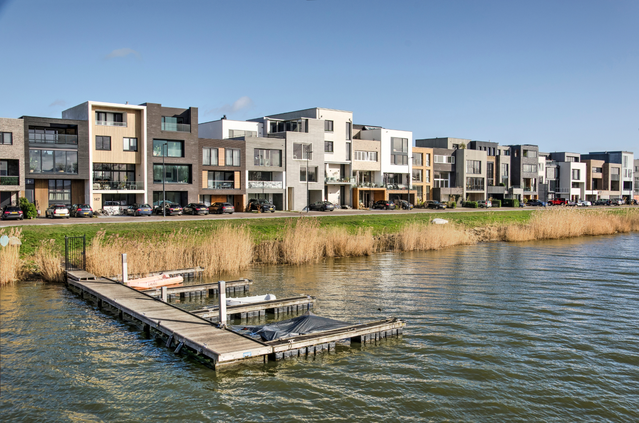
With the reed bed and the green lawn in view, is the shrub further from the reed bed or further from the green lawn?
the reed bed

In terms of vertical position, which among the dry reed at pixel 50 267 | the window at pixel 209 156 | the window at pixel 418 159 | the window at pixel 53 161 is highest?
the window at pixel 418 159

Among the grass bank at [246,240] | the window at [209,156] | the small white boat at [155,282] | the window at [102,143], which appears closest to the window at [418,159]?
the window at [209,156]

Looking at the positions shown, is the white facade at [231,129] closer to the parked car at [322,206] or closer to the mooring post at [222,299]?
the parked car at [322,206]

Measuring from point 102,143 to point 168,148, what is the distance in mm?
7008

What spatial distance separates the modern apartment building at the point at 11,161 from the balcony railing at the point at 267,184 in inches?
1010

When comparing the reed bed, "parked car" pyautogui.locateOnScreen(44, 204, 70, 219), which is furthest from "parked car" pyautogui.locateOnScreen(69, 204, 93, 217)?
the reed bed

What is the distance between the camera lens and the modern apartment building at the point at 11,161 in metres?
52.0

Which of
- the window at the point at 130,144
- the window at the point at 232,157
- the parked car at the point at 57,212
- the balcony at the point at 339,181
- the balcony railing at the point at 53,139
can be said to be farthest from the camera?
the balcony at the point at 339,181

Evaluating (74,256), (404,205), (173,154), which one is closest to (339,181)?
(404,205)

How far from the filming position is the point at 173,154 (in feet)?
204

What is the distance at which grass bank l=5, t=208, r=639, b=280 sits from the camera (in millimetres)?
22672

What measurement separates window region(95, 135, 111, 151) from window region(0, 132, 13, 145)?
810 centimetres

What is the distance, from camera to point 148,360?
1256 centimetres

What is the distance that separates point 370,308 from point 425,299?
2.50m
